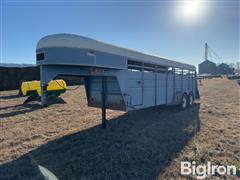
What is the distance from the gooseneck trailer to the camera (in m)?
4.29

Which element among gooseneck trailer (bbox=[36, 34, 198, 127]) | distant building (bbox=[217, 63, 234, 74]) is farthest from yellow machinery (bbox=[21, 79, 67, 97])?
distant building (bbox=[217, 63, 234, 74])

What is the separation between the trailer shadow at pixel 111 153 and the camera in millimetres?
3342

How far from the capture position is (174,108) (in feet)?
30.6

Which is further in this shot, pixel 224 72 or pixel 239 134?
pixel 224 72

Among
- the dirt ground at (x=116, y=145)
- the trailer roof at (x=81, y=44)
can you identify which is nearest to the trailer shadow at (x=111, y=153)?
the dirt ground at (x=116, y=145)

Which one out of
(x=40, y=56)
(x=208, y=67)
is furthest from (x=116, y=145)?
(x=208, y=67)

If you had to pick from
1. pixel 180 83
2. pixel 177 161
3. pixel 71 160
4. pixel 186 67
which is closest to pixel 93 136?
pixel 71 160

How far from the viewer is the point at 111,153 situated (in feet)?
13.4

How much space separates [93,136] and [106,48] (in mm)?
2346

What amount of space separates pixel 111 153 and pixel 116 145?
44 cm

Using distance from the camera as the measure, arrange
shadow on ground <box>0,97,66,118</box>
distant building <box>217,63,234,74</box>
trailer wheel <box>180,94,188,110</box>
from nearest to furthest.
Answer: shadow on ground <box>0,97,66,118</box> → trailer wheel <box>180,94,188,110</box> → distant building <box>217,63,234,74</box>

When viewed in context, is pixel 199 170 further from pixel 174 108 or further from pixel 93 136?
pixel 174 108

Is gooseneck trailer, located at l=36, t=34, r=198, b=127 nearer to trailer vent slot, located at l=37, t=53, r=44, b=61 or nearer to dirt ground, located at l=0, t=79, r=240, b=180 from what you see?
trailer vent slot, located at l=37, t=53, r=44, b=61

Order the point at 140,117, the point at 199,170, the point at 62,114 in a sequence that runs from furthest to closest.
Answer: the point at 62,114 → the point at 140,117 → the point at 199,170
